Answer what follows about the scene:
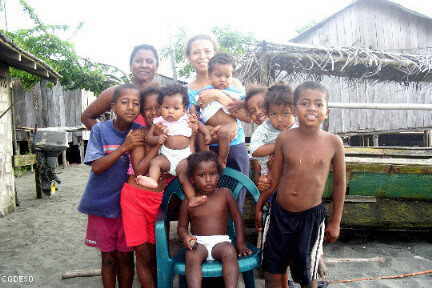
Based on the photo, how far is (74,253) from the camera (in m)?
3.91

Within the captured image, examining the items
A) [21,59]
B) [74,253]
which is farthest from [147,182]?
[21,59]

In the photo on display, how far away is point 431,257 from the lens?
3.46 m

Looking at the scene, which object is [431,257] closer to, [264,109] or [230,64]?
[264,109]

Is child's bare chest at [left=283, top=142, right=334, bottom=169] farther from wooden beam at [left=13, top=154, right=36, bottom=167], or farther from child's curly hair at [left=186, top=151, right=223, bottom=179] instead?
wooden beam at [left=13, top=154, right=36, bottom=167]

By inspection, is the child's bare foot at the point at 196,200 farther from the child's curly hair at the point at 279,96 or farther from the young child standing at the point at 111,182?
the child's curly hair at the point at 279,96

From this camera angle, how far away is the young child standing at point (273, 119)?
2451 millimetres

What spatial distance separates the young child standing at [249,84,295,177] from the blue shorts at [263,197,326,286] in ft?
1.53

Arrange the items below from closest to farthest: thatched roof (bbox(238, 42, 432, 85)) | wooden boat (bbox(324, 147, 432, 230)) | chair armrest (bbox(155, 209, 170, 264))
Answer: chair armrest (bbox(155, 209, 170, 264)), wooden boat (bbox(324, 147, 432, 230)), thatched roof (bbox(238, 42, 432, 85))

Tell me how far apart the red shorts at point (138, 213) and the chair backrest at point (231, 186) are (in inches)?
8.5

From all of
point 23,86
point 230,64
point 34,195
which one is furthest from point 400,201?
point 23,86

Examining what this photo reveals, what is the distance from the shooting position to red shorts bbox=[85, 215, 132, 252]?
93.4 inches

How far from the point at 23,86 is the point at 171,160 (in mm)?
11520

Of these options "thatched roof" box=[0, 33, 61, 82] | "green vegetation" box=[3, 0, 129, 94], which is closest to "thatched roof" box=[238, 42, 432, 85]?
"thatched roof" box=[0, 33, 61, 82]

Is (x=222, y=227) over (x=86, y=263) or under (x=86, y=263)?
over
